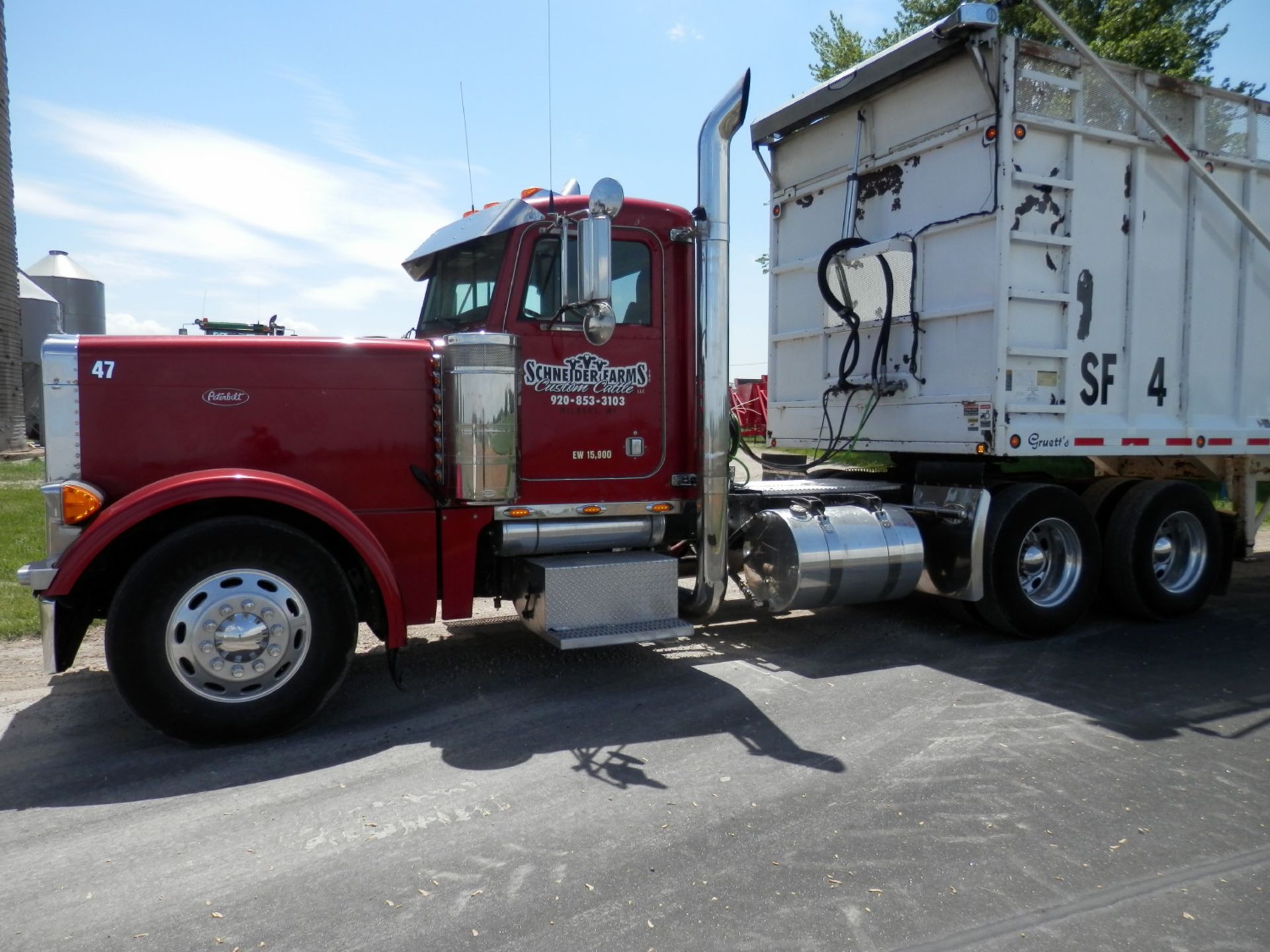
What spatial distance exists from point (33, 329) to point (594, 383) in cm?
2981

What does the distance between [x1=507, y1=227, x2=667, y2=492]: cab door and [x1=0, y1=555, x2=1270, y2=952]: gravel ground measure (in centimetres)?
118

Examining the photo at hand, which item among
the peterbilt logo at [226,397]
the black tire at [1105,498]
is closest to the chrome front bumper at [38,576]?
the peterbilt logo at [226,397]

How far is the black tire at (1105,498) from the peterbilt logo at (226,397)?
593 centimetres

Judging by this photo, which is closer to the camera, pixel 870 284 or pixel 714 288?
pixel 714 288

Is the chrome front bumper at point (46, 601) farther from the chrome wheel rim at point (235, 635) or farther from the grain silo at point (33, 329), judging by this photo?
the grain silo at point (33, 329)

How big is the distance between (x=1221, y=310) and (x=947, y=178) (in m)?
2.53

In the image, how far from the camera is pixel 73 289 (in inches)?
1277

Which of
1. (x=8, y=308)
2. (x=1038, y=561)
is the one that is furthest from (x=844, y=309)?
(x=8, y=308)

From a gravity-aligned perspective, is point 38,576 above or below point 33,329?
below

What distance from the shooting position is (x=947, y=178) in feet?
21.1

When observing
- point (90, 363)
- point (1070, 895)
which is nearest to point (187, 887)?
point (90, 363)

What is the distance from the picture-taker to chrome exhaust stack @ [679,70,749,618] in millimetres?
5438

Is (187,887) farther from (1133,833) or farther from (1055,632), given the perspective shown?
(1055,632)

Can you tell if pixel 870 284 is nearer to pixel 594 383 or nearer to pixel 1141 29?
pixel 594 383
